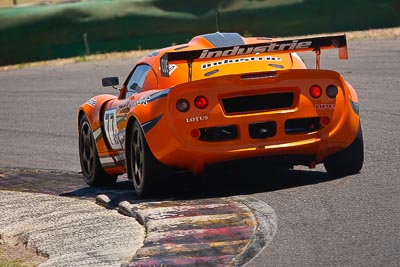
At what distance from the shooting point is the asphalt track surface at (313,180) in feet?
20.4

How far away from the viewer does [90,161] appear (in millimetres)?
10352

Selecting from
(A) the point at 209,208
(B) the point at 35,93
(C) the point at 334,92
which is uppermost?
(C) the point at 334,92

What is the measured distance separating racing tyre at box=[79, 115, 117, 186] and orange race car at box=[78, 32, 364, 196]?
4.17 ft

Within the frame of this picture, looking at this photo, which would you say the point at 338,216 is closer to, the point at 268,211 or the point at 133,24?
the point at 268,211

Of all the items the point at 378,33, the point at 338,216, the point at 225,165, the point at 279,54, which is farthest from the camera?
the point at 378,33

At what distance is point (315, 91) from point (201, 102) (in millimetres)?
896

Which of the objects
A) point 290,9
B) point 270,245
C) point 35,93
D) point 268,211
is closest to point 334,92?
point 268,211

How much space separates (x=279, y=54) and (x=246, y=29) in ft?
41.4

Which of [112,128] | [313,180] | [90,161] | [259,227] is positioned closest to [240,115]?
[313,180]

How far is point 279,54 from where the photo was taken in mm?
9102

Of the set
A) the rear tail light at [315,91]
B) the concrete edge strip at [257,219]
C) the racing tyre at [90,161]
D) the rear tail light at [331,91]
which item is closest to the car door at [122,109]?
the racing tyre at [90,161]

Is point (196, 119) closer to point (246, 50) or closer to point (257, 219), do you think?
point (246, 50)

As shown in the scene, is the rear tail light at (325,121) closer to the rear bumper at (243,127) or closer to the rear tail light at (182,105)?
the rear bumper at (243,127)

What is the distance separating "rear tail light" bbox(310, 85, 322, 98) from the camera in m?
8.38
